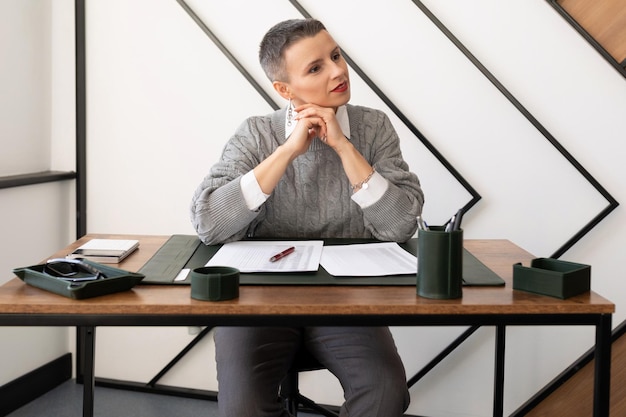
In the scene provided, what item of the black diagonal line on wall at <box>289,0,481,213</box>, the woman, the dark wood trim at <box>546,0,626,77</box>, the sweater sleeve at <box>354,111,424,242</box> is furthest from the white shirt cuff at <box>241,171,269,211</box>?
the dark wood trim at <box>546,0,626,77</box>

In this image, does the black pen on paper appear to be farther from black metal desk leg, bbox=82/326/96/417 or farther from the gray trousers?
black metal desk leg, bbox=82/326/96/417

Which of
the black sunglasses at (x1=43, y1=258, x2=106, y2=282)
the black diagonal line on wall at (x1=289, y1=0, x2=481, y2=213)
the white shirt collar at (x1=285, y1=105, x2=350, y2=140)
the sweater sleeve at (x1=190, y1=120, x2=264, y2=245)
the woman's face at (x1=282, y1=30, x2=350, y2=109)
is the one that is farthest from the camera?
the black diagonal line on wall at (x1=289, y1=0, x2=481, y2=213)

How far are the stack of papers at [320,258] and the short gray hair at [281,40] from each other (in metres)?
0.51

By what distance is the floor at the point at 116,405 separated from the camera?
2385 mm

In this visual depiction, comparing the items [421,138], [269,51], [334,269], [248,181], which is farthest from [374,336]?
[421,138]

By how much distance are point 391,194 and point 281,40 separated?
518mm

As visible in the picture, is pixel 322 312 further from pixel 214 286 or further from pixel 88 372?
pixel 88 372

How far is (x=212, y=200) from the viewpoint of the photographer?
163cm

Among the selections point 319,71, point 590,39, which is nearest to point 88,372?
point 319,71

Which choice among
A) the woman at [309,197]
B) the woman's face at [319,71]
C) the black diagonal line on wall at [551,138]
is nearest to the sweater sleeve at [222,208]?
the woman at [309,197]

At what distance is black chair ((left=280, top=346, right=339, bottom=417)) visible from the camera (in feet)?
5.23

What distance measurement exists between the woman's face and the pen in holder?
698 millimetres

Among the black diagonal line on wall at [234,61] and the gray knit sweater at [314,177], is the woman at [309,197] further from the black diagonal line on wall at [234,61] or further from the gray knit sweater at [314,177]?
the black diagonal line on wall at [234,61]

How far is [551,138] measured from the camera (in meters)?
2.22
